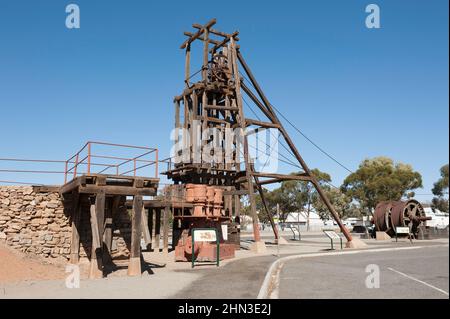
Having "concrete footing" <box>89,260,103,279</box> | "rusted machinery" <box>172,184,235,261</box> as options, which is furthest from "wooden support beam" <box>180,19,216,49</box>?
"concrete footing" <box>89,260,103,279</box>

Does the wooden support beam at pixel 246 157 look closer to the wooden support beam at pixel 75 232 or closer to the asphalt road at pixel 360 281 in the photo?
the asphalt road at pixel 360 281

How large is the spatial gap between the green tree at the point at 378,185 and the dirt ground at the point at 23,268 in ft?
172

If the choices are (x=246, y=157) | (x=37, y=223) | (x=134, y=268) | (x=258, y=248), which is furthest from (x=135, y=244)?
(x=246, y=157)

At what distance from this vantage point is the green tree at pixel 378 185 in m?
58.6

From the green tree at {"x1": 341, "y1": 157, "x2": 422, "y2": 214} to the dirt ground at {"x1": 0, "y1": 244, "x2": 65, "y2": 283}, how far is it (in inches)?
2063

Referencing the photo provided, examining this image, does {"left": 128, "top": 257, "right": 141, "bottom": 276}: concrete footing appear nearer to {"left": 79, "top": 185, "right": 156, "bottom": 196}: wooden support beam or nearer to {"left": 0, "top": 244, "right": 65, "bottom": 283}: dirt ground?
{"left": 79, "top": 185, "right": 156, "bottom": 196}: wooden support beam

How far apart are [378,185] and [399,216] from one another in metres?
25.5

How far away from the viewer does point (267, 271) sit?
13664mm

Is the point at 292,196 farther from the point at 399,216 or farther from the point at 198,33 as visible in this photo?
the point at 198,33

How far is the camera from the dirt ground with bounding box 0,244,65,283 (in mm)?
12961

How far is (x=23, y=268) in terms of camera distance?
44.4 feet
